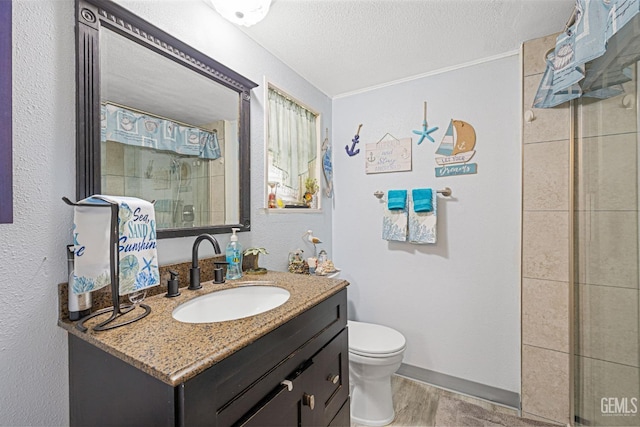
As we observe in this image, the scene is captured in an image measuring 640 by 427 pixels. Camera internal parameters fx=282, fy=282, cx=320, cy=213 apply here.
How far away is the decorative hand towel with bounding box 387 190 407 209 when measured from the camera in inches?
79.7

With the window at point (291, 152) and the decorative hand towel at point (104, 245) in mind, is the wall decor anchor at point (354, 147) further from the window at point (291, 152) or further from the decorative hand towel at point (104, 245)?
the decorative hand towel at point (104, 245)

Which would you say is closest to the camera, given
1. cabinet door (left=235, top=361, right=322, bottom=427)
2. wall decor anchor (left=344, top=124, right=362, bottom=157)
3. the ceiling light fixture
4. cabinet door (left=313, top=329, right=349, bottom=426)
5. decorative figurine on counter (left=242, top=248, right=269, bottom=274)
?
cabinet door (left=235, top=361, right=322, bottom=427)

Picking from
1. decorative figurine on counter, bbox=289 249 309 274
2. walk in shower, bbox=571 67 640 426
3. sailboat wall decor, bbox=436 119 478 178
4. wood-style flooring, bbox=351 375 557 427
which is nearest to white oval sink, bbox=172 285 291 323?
decorative figurine on counter, bbox=289 249 309 274

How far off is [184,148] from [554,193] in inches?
76.1

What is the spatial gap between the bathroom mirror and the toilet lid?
0.97m

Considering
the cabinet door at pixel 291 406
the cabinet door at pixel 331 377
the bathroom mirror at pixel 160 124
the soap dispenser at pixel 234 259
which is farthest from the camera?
the soap dispenser at pixel 234 259

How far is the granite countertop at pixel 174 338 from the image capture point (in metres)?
0.60

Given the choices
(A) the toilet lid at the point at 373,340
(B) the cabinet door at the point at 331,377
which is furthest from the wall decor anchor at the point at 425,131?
(B) the cabinet door at the point at 331,377

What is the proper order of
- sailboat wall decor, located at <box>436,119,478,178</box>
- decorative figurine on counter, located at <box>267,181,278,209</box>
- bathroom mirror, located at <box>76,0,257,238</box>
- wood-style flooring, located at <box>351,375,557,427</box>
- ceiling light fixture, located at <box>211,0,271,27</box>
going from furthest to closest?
sailboat wall decor, located at <box>436,119,478,178</box>
decorative figurine on counter, located at <box>267,181,278,209</box>
wood-style flooring, located at <box>351,375,557,427</box>
ceiling light fixture, located at <box>211,0,271,27</box>
bathroom mirror, located at <box>76,0,257,238</box>

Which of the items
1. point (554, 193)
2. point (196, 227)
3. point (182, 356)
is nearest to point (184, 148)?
point (196, 227)

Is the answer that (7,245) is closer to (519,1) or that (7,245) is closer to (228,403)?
(228,403)

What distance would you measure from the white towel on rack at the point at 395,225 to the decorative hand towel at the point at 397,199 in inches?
1.8

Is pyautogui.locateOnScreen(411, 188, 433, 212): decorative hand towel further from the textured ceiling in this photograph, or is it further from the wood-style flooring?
the wood-style flooring

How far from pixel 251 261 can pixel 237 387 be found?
0.85m
